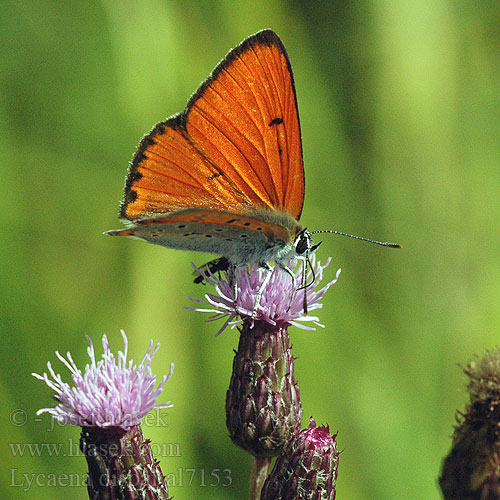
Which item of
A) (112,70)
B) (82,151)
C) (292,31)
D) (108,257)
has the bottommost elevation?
(108,257)

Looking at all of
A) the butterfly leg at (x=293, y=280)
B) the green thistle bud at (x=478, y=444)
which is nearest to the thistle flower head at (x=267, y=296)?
the butterfly leg at (x=293, y=280)

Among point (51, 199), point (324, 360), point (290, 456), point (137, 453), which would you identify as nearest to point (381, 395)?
point (324, 360)

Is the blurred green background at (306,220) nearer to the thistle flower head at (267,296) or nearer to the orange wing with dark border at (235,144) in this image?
the thistle flower head at (267,296)

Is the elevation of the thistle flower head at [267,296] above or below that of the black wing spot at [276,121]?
below

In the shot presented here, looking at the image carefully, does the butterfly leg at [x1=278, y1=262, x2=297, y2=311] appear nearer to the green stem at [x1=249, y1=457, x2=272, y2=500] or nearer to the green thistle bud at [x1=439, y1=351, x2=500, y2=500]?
the green stem at [x1=249, y1=457, x2=272, y2=500]

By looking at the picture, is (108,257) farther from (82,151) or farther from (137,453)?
(137,453)

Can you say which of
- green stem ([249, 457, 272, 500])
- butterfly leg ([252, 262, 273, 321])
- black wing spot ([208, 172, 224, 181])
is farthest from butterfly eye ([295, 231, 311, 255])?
green stem ([249, 457, 272, 500])

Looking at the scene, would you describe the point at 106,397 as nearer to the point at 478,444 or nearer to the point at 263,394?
the point at 263,394
